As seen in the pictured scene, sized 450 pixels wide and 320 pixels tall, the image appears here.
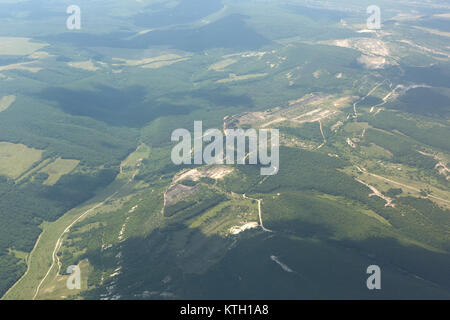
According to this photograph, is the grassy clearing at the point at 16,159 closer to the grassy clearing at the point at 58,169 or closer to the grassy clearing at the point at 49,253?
the grassy clearing at the point at 58,169

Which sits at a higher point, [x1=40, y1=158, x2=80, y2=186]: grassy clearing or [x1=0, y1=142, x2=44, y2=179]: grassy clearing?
[x1=0, y1=142, x2=44, y2=179]: grassy clearing

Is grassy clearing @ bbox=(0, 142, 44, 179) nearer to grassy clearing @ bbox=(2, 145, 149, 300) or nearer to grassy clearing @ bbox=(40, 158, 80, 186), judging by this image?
grassy clearing @ bbox=(40, 158, 80, 186)

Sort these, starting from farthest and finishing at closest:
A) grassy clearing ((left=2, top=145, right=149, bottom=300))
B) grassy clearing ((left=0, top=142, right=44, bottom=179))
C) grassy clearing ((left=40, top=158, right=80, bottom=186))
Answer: grassy clearing ((left=0, top=142, right=44, bottom=179)), grassy clearing ((left=40, top=158, right=80, bottom=186)), grassy clearing ((left=2, top=145, right=149, bottom=300))

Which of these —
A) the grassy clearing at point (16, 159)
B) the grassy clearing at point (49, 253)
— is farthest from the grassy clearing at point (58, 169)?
the grassy clearing at point (49, 253)

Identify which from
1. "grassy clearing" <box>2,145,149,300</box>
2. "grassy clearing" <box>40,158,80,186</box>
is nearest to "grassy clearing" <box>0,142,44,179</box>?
"grassy clearing" <box>40,158,80,186</box>

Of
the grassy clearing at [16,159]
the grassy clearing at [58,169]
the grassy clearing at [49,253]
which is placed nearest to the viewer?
the grassy clearing at [49,253]

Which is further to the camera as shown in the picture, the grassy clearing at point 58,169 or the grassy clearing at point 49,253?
the grassy clearing at point 58,169
